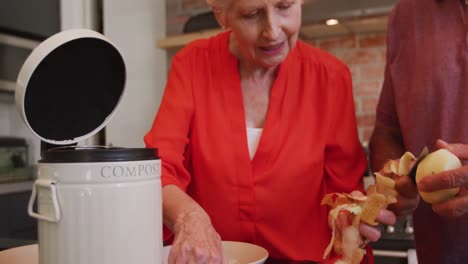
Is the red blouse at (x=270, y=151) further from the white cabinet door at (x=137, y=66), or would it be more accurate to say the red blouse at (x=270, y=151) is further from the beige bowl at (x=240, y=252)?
the white cabinet door at (x=137, y=66)

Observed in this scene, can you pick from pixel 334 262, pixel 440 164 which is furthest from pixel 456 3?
pixel 334 262

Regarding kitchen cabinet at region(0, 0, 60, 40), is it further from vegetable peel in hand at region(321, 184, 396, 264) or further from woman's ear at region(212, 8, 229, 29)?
vegetable peel in hand at region(321, 184, 396, 264)

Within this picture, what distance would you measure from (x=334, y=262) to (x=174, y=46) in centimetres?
186

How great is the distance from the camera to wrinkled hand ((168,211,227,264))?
0.73m

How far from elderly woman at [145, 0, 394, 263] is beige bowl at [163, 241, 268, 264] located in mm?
159

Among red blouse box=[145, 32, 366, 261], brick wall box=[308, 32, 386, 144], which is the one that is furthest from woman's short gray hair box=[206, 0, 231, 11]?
brick wall box=[308, 32, 386, 144]

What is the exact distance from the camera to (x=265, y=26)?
972mm

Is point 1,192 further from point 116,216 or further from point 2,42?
point 116,216

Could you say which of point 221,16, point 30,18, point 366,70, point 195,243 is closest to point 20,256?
point 195,243

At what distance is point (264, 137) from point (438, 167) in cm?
41

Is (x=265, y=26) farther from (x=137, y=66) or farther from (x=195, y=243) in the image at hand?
(x=137, y=66)

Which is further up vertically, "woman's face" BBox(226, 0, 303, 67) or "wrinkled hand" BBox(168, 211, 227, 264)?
"woman's face" BBox(226, 0, 303, 67)

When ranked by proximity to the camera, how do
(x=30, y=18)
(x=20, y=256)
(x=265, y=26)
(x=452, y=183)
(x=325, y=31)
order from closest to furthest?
(x=452, y=183) < (x=20, y=256) < (x=265, y=26) < (x=30, y=18) < (x=325, y=31)

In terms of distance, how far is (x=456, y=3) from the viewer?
3.13 feet
